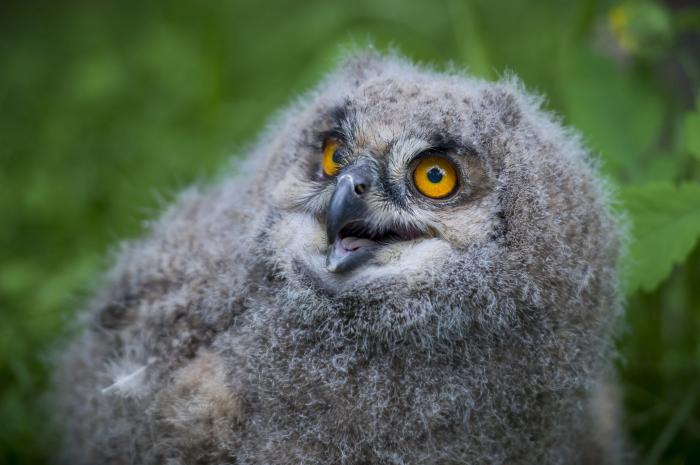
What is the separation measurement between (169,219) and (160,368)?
89 cm

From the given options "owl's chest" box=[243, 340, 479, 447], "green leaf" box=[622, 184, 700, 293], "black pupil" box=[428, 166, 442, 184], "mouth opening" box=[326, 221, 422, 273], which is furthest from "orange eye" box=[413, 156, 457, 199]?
"green leaf" box=[622, 184, 700, 293]

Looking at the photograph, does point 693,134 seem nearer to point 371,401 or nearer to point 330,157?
point 330,157

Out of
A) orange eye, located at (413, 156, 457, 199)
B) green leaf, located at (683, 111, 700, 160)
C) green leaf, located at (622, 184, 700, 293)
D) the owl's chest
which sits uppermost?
green leaf, located at (683, 111, 700, 160)

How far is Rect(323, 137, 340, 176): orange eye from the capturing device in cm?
292

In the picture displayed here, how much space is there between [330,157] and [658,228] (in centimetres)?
140

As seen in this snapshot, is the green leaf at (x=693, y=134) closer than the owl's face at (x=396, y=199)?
No

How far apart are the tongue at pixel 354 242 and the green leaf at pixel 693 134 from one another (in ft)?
4.79

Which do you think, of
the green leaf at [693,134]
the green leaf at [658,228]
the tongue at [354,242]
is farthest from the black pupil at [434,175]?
the green leaf at [693,134]

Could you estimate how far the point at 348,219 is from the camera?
2643 mm

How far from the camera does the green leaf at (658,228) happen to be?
3211mm

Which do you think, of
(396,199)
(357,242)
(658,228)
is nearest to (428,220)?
(396,199)

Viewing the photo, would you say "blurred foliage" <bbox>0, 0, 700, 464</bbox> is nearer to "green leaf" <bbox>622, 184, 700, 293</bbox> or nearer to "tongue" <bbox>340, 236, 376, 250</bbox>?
"green leaf" <bbox>622, 184, 700, 293</bbox>

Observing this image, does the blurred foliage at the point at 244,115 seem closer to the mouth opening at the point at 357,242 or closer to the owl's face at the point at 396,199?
the owl's face at the point at 396,199

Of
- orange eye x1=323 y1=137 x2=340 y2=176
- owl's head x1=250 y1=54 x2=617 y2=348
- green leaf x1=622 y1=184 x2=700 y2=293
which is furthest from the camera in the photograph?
green leaf x1=622 y1=184 x2=700 y2=293
